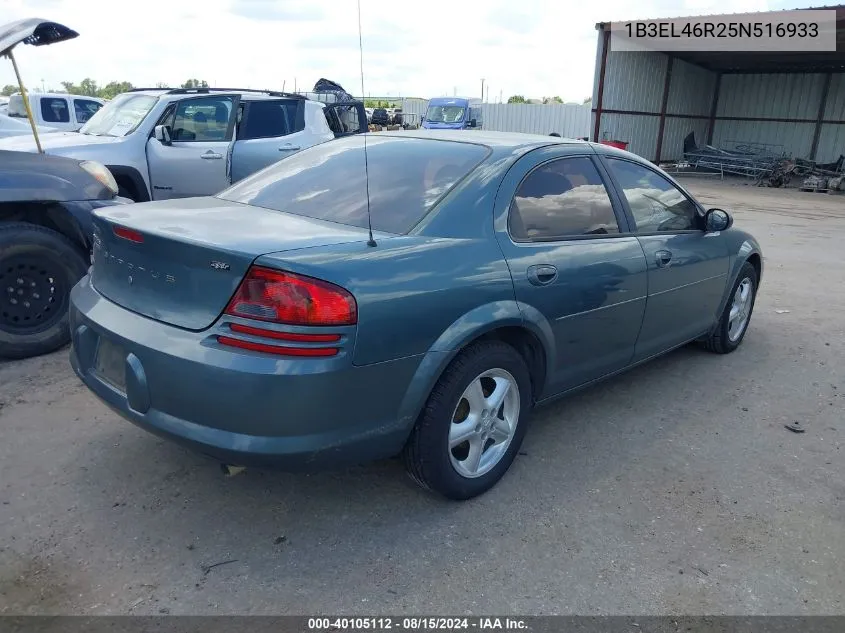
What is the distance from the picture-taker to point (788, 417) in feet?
13.3

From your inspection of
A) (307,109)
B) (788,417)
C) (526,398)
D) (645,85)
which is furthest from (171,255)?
(645,85)

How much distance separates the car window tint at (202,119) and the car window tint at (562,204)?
5.49 m

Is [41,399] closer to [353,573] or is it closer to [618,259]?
[353,573]

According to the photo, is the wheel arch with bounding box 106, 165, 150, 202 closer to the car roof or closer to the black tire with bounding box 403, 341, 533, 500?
the car roof

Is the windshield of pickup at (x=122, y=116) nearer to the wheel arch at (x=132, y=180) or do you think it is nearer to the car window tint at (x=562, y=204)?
the wheel arch at (x=132, y=180)

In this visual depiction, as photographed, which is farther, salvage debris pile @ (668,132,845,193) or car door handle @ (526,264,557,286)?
salvage debris pile @ (668,132,845,193)

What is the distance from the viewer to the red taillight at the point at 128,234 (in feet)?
8.87

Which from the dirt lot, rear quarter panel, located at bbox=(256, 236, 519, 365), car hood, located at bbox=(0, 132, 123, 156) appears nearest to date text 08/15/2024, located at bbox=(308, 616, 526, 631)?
the dirt lot

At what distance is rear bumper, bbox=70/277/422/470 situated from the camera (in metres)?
2.33

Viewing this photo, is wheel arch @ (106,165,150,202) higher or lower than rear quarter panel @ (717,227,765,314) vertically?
higher

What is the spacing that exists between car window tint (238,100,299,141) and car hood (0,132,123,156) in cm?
147

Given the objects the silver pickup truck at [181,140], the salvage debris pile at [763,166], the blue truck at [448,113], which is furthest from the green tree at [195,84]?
the salvage debris pile at [763,166]

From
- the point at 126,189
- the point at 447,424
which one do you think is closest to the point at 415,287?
the point at 447,424

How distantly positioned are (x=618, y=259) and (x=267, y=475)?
2098 mm
